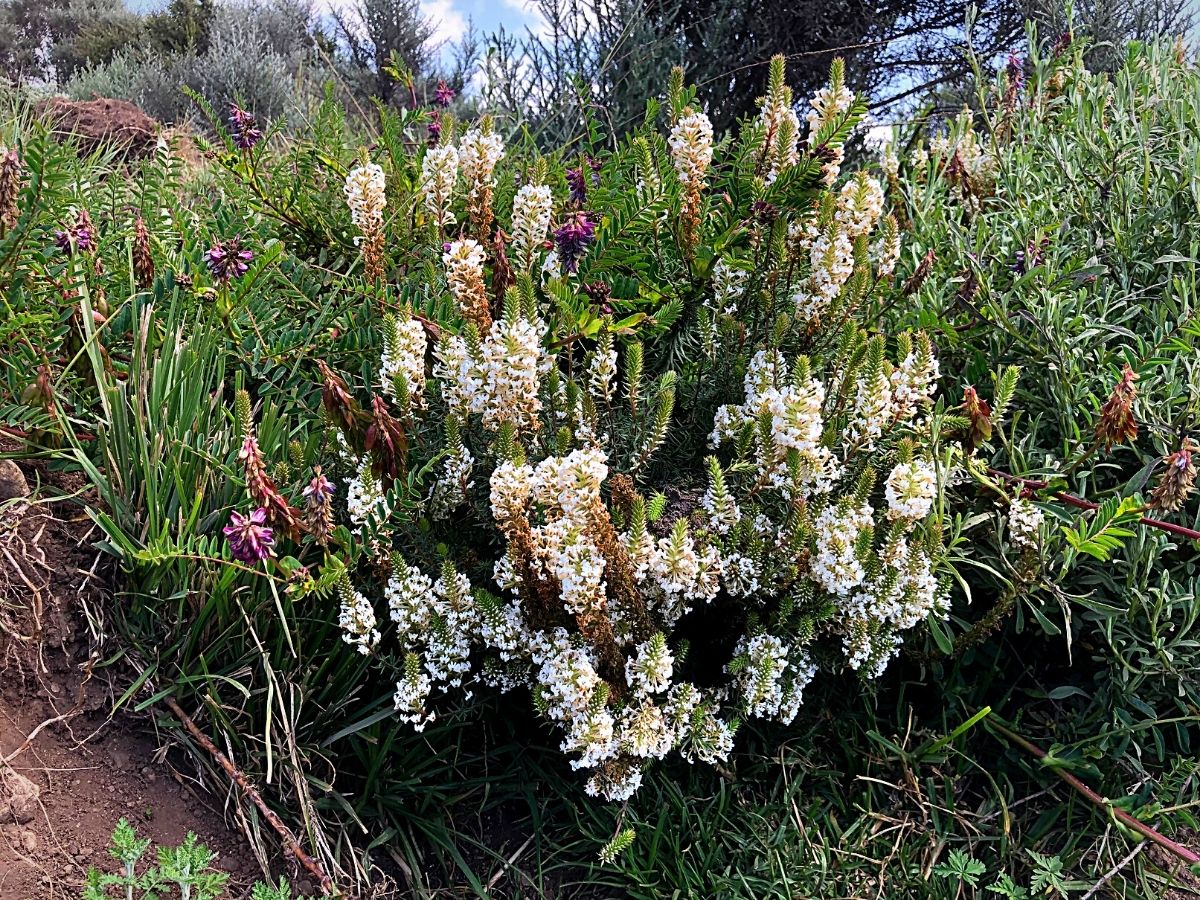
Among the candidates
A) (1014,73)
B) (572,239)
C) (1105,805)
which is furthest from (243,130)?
(1105,805)

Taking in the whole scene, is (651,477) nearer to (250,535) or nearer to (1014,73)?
(250,535)

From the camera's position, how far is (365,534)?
1.80 meters

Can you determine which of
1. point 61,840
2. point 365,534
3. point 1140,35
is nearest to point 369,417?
point 365,534

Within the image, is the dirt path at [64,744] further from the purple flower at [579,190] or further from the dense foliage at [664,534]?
the purple flower at [579,190]

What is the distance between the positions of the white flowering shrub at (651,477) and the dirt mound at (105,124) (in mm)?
3456

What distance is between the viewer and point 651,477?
2211 millimetres

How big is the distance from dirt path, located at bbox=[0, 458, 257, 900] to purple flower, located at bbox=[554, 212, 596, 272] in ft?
3.89

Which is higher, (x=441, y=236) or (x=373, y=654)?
(x=441, y=236)

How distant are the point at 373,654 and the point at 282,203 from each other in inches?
67.4

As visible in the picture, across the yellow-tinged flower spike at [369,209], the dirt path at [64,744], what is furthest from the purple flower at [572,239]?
the dirt path at [64,744]

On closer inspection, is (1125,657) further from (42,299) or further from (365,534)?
(42,299)

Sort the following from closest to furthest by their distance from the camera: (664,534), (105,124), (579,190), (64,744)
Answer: (64,744), (664,534), (579,190), (105,124)

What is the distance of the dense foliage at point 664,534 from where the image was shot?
71.2 inches

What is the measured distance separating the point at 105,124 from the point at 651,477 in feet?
15.2
